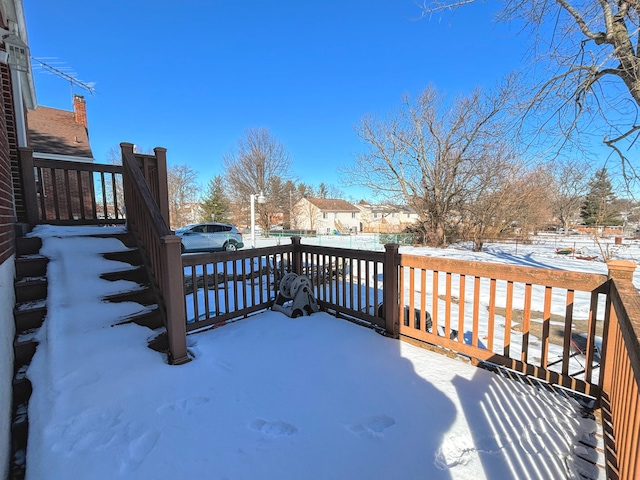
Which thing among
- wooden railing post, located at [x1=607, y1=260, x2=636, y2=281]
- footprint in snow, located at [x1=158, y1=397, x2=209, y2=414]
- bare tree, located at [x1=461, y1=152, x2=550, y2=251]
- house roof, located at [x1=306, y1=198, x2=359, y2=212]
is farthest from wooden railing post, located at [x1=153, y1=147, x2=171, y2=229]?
house roof, located at [x1=306, y1=198, x2=359, y2=212]

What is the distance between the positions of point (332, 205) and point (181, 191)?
1886 cm

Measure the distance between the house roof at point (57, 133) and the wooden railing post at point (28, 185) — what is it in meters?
7.61

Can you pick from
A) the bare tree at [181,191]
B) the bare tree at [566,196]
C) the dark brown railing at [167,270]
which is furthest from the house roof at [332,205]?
the dark brown railing at [167,270]

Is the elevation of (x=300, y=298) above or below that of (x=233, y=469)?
above

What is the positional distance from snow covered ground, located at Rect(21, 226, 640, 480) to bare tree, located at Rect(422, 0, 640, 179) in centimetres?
517

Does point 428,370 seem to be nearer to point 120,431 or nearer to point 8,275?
point 120,431

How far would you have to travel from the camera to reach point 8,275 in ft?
7.63

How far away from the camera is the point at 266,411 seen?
1.93m

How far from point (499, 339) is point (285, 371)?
143 inches

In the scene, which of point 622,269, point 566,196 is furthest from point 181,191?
point 566,196

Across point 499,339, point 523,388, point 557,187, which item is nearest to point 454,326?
point 499,339

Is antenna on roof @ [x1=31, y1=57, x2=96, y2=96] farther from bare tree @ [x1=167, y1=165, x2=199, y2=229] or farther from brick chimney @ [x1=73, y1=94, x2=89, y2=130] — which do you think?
bare tree @ [x1=167, y1=165, x2=199, y2=229]

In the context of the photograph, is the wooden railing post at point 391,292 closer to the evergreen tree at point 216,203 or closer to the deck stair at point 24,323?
the deck stair at point 24,323

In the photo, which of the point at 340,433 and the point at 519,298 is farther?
the point at 519,298
